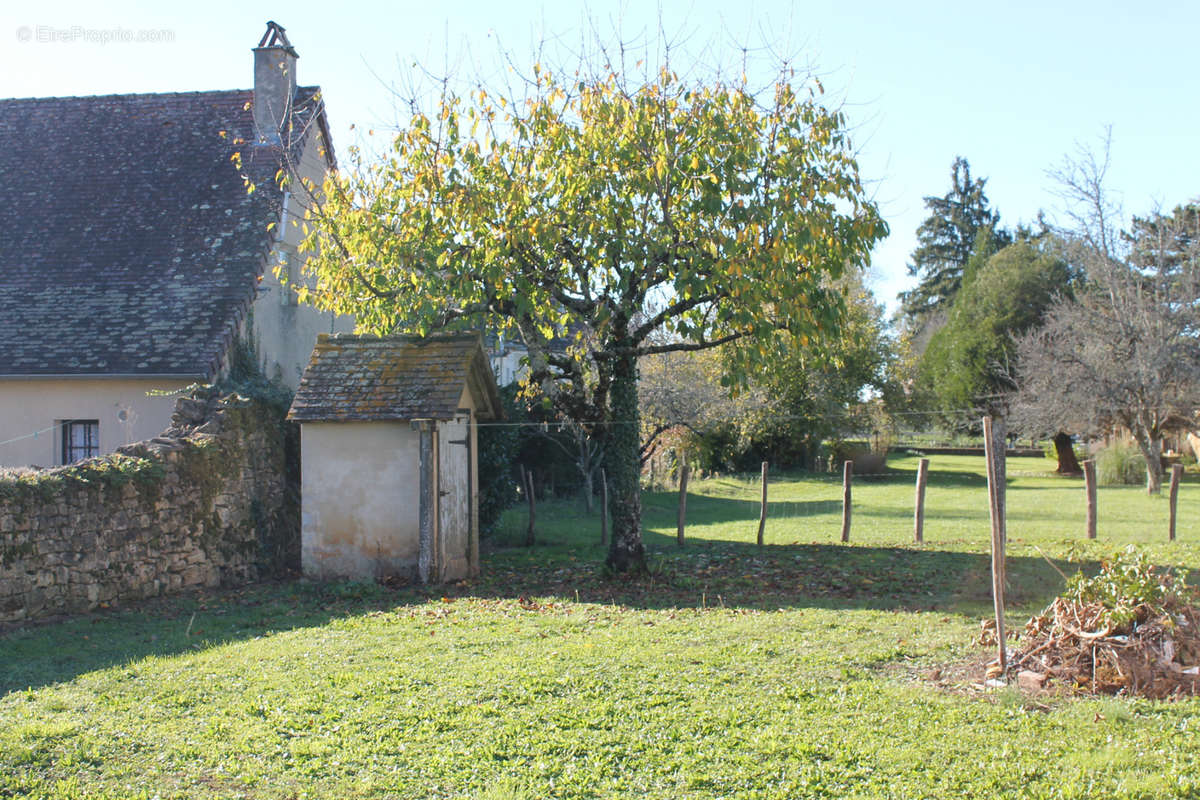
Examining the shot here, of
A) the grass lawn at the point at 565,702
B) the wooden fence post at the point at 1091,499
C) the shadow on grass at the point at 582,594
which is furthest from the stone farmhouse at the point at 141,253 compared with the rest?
the wooden fence post at the point at 1091,499

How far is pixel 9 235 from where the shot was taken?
19.3 meters

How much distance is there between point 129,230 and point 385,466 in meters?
9.05

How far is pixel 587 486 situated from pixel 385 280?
11.1 meters

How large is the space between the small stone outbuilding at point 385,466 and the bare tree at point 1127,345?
22227 millimetres

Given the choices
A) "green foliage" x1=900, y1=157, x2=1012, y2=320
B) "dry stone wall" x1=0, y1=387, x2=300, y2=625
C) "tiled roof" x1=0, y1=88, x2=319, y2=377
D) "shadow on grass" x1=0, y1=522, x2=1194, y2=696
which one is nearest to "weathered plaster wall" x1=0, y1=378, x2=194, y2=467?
"tiled roof" x1=0, y1=88, x2=319, y2=377

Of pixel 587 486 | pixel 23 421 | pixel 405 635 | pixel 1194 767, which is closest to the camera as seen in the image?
pixel 1194 767

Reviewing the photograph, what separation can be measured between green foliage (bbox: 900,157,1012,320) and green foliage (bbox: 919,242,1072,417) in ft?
77.7

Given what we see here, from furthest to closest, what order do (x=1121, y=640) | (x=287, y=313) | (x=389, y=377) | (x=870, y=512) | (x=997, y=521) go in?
(x=870, y=512)
(x=287, y=313)
(x=389, y=377)
(x=997, y=521)
(x=1121, y=640)

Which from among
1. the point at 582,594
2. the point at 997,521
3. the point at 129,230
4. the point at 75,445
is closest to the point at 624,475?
the point at 582,594

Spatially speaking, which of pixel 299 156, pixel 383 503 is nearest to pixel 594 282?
pixel 383 503

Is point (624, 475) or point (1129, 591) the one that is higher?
point (624, 475)

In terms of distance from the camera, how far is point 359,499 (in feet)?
44.9

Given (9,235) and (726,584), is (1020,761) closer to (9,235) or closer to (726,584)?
(726,584)

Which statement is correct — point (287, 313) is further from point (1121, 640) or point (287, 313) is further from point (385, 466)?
point (1121, 640)
